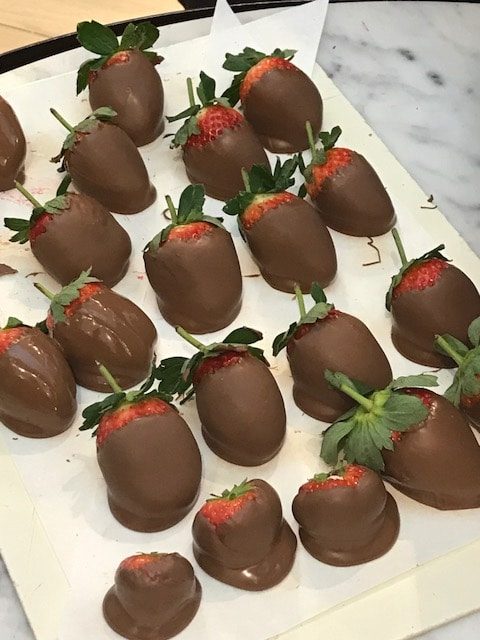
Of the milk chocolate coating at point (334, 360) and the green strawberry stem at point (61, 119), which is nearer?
the milk chocolate coating at point (334, 360)

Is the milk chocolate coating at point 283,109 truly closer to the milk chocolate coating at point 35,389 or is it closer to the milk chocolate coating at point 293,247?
the milk chocolate coating at point 293,247

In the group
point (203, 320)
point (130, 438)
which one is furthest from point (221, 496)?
point (203, 320)

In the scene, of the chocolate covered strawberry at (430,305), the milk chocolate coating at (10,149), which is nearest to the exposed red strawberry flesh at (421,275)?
the chocolate covered strawberry at (430,305)

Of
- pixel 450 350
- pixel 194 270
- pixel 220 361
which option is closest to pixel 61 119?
pixel 194 270

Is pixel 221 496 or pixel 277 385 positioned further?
pixel 277 385

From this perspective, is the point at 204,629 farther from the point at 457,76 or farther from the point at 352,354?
the point at 457,76

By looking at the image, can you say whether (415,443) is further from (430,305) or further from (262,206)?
(262,206)

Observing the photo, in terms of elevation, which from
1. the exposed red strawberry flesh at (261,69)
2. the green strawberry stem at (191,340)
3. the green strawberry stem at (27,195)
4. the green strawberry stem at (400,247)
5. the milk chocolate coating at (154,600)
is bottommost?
the milk chocolate coating at (154,600)

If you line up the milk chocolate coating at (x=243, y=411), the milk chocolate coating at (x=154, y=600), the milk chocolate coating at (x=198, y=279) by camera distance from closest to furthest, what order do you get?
the milk chocolate coating at (x=154, y=600), the milk chocolate coating at (x=243, y=411), the milk chocolate coating at (x=198, y=279)
